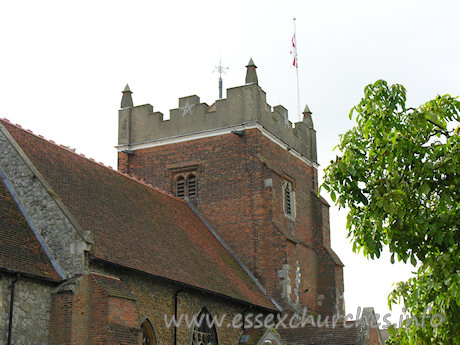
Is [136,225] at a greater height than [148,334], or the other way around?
[136,225]

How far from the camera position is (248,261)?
980 inches

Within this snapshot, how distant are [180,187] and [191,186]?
505 mm

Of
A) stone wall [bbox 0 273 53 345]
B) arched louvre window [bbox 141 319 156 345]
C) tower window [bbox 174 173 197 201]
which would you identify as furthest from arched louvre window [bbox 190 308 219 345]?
tower window [bbox 174 173 197 201]

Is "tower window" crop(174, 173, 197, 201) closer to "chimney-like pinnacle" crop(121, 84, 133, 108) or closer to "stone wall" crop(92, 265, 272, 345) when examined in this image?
"chimney-like pinnacle" crop(121, 84, 133, 108)

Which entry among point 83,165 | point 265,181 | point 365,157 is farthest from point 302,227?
point 365,157

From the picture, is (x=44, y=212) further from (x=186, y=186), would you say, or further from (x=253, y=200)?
(x=186, y=186)

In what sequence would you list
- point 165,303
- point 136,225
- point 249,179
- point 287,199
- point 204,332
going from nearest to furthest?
1. point 165,303
2. point 136,225
3. point 204,332
4. point 249,179
5. point 287,199

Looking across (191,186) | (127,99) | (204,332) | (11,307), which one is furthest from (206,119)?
(11,307)

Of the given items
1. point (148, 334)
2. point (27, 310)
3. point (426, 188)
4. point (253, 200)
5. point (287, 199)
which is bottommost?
point (148, 334)

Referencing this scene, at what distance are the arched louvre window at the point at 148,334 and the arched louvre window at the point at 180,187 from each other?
1005 centimetres

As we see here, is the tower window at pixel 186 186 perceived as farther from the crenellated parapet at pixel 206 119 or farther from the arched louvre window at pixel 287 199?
the arched louvre window at pixel 287 199

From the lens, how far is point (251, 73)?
1083 inches

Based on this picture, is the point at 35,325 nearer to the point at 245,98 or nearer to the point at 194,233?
the point at 194,233

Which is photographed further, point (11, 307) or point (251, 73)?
point (251, 73)
